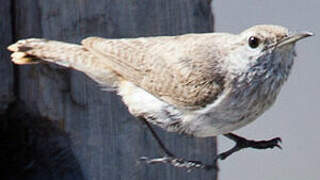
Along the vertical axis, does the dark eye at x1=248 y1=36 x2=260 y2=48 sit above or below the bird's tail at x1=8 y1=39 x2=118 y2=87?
above

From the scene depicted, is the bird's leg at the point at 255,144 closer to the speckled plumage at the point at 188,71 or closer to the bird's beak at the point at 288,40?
the speckled plumage at the point at 188,71

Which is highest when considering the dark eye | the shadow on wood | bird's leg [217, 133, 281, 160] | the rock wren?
the dark eye

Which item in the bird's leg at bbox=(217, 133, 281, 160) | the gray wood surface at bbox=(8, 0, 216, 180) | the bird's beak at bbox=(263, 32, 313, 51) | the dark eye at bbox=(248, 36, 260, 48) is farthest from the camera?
the gray wood surface at bbox=(8, 0, 216, 180)

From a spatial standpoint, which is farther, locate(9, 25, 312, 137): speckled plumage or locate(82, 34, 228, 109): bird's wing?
locate(82, 34, 228, 109): bird's wing

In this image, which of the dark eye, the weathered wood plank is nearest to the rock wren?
the dark eye

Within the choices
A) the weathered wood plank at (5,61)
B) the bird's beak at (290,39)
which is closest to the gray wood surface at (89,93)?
the weathered wood plank at (5,61)

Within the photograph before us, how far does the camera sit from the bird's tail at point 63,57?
12.5 ft

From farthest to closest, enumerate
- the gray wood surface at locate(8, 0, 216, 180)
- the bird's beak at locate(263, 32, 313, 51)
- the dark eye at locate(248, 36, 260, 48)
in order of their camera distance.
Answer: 1. the gray wood surface at locate(8, 0, 216, 180)
2. the dark eye at locate(248, 36, 260, 48)
3. the bird's beak at locate(263, 32, 313, 51)

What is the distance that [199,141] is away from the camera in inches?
161

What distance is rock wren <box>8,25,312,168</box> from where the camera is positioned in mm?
3629

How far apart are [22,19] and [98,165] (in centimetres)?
57

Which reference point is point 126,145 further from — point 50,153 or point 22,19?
point 22,19

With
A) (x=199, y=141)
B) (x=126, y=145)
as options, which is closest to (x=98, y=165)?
(x=126, y=145)

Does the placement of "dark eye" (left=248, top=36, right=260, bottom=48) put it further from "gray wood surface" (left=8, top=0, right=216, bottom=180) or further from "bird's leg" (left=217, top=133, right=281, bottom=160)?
"gray wood surface" (left=8, top=0, right=216, bottom=180)
